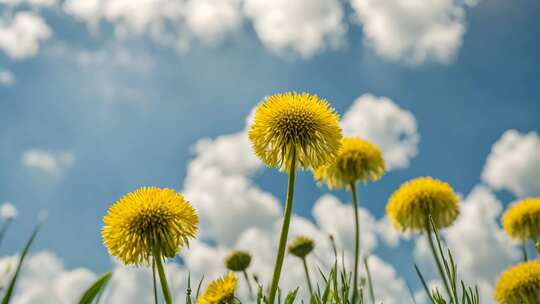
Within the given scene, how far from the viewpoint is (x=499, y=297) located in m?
6.07

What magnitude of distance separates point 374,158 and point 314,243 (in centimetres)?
137

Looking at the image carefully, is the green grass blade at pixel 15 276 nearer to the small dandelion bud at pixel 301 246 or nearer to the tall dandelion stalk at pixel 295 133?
the tall dandelion stalk at pixel 295 133

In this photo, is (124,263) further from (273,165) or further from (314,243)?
(314,243)

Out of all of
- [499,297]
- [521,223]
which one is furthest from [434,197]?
[521,223]

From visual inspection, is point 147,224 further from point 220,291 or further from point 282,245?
point 282,245

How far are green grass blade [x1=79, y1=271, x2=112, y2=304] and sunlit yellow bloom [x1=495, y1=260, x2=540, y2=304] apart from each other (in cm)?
412

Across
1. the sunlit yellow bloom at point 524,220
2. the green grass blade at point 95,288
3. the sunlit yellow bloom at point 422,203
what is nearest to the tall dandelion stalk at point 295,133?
the green grass blade at point 95,288

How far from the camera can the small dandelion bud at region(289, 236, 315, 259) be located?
23.7 feet

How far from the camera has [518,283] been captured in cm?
551

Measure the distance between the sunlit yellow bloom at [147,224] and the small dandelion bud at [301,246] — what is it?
3907 mm

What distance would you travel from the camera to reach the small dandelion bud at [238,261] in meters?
6.94

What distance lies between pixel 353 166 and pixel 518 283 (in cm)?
232

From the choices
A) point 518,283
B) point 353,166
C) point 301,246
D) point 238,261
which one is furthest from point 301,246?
point 518,283

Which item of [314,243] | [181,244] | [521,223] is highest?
[521,223]
